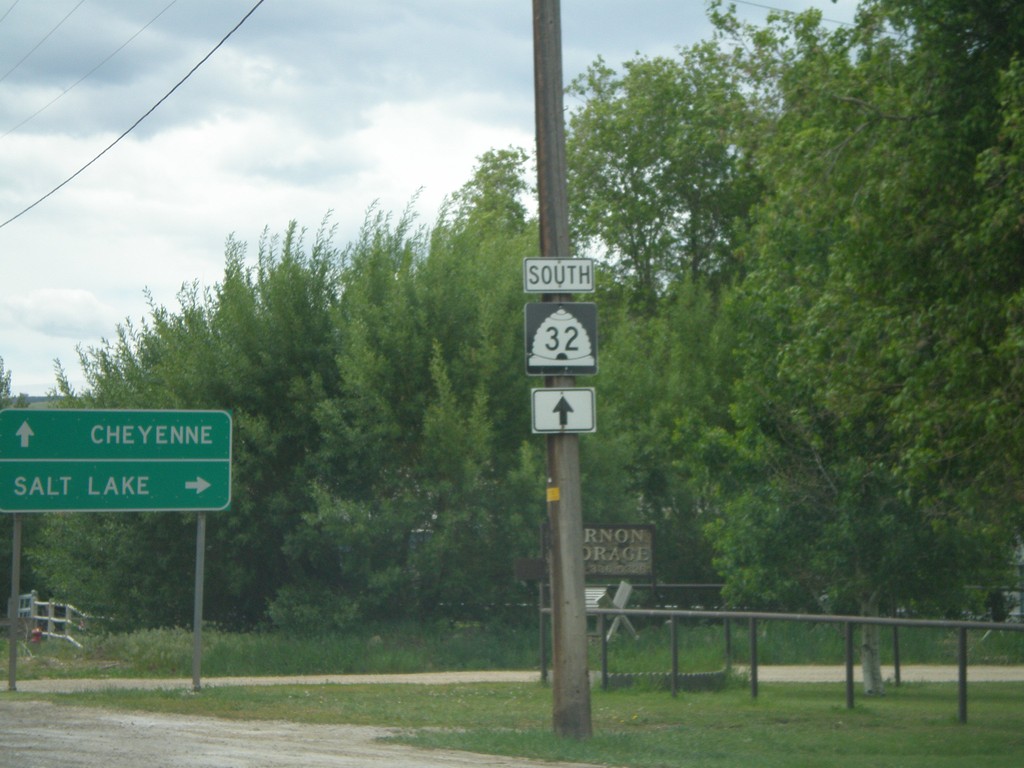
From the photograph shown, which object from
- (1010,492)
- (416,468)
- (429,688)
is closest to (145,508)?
(429,688)

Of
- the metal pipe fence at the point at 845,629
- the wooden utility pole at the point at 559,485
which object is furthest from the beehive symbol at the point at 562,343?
the metal pipe fence at the point at 845,629

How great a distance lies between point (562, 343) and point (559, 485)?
1.35 metres

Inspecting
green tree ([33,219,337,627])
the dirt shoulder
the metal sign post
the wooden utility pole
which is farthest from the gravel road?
green tree ([33,219,337,627])

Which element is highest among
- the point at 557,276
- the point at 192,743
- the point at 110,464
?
the point at 557,276

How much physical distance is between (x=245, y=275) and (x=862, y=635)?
51.7 feet

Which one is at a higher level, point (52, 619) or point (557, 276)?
point (557, 276)

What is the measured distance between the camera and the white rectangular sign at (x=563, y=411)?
42.2 feet

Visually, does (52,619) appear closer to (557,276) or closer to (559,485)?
(559,485)

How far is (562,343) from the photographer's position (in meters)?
13.1

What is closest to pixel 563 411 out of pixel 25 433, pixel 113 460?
pixel 113 460

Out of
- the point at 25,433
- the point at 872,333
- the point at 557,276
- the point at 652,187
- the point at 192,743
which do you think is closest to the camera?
the point at 192,743

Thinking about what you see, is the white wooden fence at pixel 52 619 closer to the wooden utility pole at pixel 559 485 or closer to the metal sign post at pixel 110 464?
the metal sign post at pixel 110 464

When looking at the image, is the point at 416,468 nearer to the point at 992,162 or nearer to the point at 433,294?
the point at 433,294

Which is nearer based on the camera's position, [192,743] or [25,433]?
[192,743]
